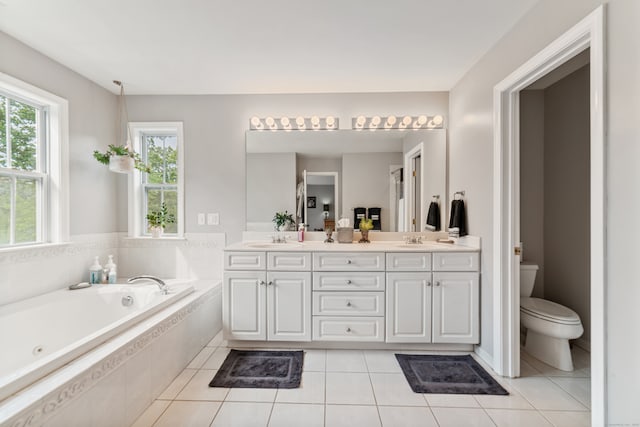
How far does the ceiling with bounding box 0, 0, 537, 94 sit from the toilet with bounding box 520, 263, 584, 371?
2.07 meters

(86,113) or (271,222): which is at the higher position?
(86,113)

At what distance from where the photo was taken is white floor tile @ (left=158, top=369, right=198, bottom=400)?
188 cm

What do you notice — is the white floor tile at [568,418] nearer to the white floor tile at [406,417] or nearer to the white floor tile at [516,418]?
the white floor tile at [516,418]

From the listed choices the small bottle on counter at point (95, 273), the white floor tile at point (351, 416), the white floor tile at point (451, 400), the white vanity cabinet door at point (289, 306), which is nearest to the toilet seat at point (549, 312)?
the white floor tile at point (451, 400)

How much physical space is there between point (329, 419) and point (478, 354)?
4.78 ft

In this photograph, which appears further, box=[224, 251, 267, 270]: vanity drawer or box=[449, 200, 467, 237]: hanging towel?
box=[449, 200, 467, 237]: hanging towel

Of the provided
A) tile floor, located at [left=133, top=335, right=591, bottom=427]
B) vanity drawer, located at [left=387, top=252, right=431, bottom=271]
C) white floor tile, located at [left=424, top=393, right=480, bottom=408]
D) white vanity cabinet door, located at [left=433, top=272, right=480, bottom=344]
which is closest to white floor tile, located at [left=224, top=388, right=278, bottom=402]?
tile floor, located at [left=133, top=335, right=591, bottom=427]

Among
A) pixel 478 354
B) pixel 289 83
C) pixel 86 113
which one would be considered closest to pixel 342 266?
pixel 478 354

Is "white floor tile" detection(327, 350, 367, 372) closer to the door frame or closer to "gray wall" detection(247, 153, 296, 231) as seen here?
the door frame

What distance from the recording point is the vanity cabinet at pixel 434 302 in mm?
2418

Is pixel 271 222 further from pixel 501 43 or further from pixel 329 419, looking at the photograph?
pixel 501 43

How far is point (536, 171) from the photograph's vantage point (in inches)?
111

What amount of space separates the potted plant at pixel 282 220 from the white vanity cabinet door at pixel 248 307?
26.1 inches

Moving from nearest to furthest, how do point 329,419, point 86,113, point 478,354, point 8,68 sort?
1. point 329,419
2. point 8,68
3. point 478,354
4. point 86,113
